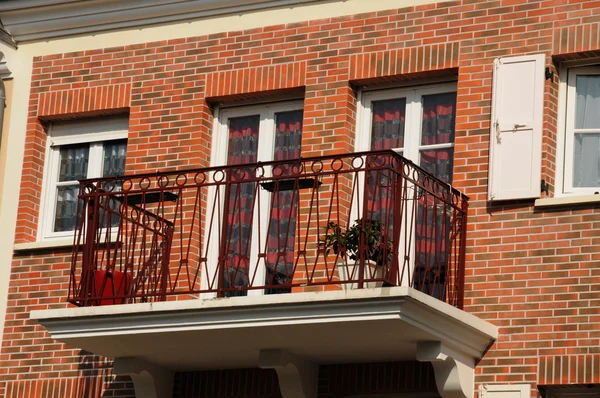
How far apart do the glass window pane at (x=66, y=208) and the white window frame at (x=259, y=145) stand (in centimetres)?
164

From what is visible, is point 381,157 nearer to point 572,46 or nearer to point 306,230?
point 306,230

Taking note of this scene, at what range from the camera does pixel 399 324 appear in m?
12.9

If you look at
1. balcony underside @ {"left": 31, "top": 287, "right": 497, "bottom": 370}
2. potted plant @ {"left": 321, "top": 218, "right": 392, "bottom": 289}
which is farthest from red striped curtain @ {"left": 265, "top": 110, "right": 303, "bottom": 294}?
potted plant @ {"left": 321, "top": 218, "right": 392, "bottom": 289}

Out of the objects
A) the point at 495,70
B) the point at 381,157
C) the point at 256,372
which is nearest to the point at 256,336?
the point at 256,372

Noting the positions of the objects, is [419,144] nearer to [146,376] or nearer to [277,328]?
[277,328]

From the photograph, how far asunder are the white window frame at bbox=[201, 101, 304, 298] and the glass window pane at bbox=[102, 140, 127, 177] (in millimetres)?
1054

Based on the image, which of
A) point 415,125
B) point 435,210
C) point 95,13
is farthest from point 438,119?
point 95,13

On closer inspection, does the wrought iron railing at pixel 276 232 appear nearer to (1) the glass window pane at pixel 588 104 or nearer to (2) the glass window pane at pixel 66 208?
(2) the glass window pane at pixel 66 208

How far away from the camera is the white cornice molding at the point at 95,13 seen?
1594 cm

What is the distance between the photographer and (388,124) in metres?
15.0

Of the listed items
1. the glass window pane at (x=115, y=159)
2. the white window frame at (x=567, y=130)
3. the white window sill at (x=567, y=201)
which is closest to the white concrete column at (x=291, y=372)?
the white window sill at (x=567, y=201)

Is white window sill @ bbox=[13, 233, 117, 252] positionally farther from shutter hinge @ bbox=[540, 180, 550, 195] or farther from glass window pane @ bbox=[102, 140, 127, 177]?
shutter hinge @ bbox=[540, 180, 550, 195]

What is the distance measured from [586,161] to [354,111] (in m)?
2.31

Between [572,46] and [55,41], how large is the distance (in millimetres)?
5670
